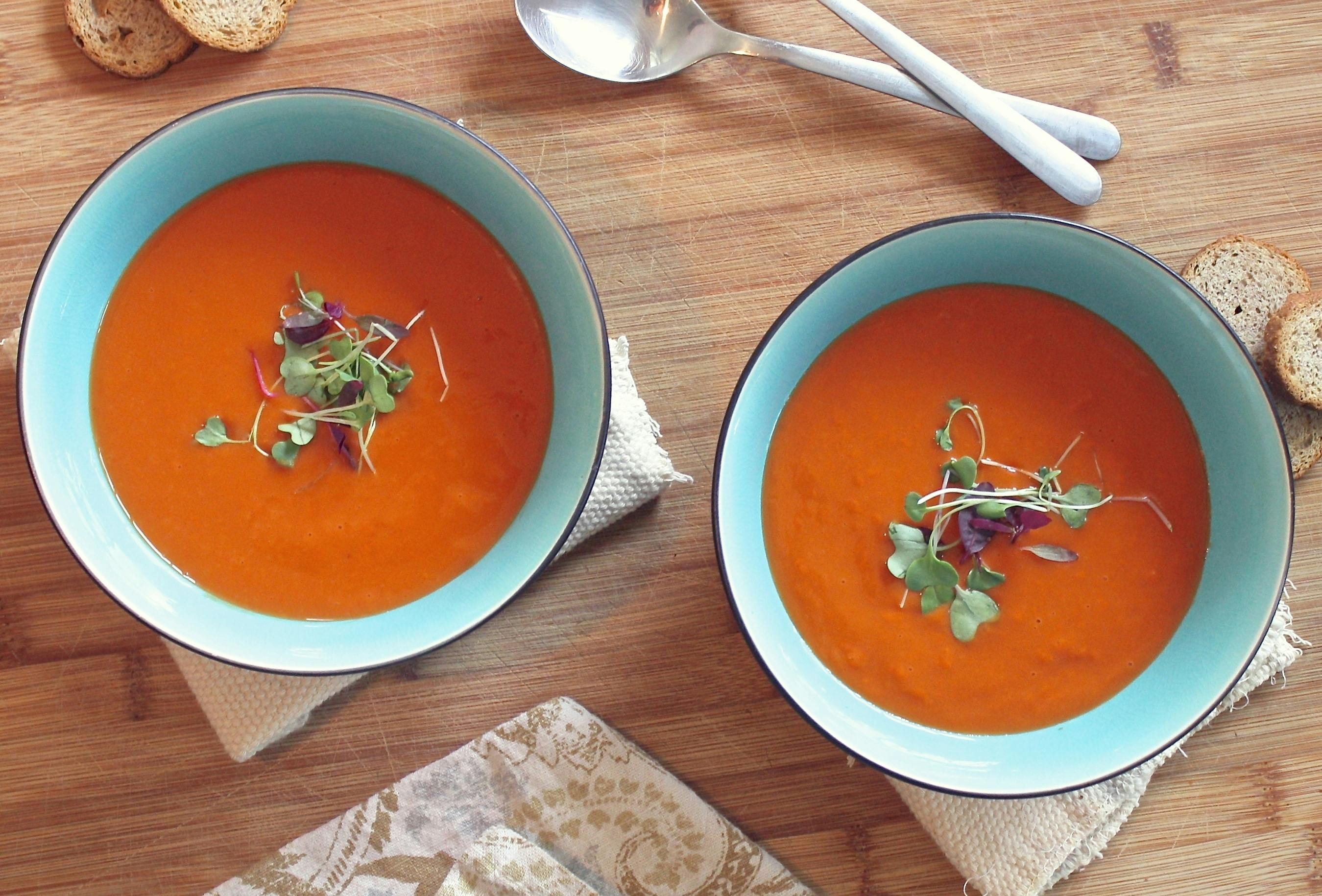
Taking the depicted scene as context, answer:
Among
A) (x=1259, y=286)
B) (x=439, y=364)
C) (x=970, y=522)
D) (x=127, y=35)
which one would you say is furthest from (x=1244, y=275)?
(x=127, y=35)

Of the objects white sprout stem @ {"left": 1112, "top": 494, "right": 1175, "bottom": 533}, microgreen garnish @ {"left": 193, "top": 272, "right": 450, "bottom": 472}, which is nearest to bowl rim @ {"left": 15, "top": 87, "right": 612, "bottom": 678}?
microgreen garnish @ {"left": 193, "top": 272, "right": 450, "bottom": 472}

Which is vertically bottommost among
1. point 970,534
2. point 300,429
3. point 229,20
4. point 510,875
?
point 510,875

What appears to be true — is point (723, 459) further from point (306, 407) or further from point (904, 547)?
point (306, 407)

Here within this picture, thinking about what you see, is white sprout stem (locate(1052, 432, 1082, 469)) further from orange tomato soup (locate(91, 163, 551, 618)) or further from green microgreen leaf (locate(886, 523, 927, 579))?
orange tomato soup (locate(91, 163, 551, 618))

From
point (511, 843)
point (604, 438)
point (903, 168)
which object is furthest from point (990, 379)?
point (511, 843)

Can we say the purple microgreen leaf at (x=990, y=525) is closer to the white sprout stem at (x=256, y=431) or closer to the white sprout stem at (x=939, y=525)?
the white sprout stem at (x=939, y=525)
